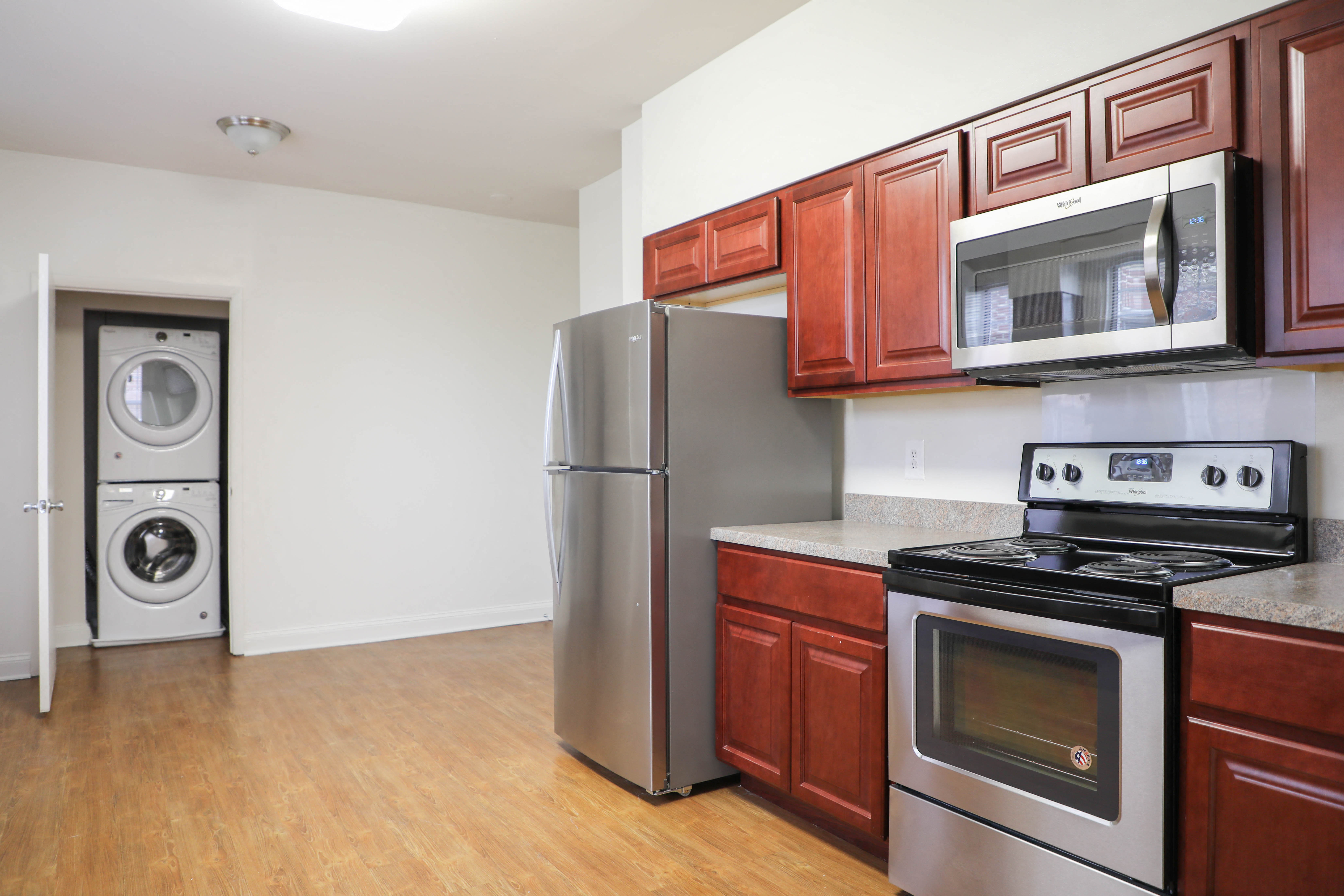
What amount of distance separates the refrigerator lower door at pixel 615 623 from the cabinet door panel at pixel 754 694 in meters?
0.20

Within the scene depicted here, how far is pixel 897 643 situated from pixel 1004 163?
1.26m

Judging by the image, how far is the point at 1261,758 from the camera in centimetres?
144

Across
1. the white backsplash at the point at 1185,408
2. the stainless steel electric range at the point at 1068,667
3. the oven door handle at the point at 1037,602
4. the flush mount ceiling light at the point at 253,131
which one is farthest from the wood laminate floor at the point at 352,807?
the flush mount ceiling light at the point at 253,131

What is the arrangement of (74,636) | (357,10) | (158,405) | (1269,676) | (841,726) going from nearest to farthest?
(1269,676), (841,726), (357,10), (74,636), (158,405)

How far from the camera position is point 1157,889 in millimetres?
1566

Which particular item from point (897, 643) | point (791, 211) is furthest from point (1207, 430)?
point (791, 211)

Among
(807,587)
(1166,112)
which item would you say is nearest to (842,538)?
(807,587)

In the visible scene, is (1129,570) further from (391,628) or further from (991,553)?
(391,628)

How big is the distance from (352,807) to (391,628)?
255cm

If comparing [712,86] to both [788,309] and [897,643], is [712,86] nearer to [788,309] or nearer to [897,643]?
[788,309]

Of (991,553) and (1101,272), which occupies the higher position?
(1101,272)

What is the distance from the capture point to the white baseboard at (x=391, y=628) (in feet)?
15.7

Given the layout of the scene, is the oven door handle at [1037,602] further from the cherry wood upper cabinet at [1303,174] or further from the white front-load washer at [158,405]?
the white front-load washer at [158,405]

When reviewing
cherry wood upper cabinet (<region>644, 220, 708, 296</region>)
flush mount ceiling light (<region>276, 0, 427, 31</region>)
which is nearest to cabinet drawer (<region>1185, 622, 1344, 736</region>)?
cherry wood upper cabinet (<region>644, 220, 708, 296</region>)
